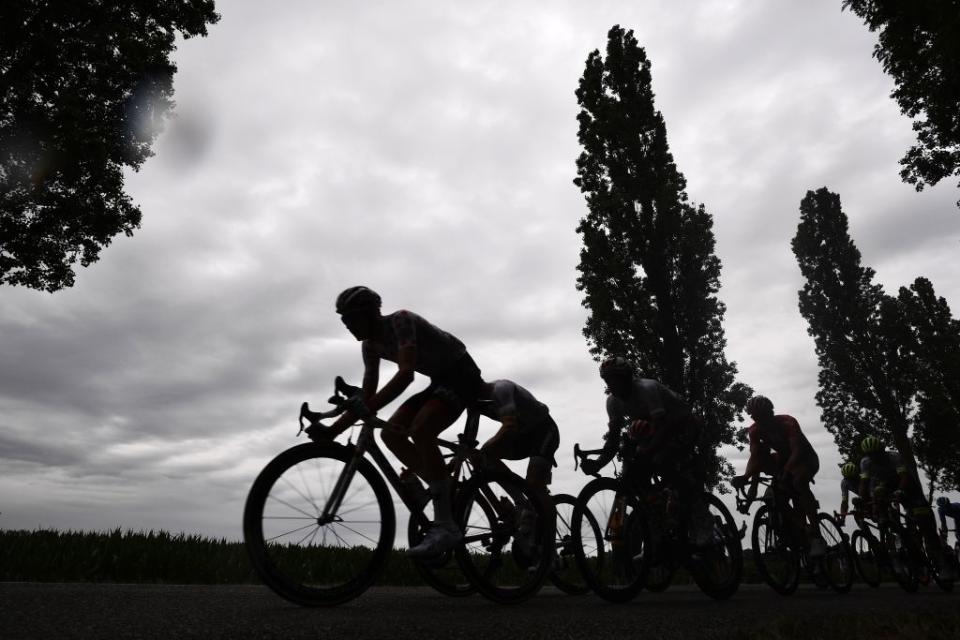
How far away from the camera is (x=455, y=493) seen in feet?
14.0

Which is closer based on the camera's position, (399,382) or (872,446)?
(399,382)

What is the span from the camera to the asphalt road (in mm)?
2643

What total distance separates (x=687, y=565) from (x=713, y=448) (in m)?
15.2

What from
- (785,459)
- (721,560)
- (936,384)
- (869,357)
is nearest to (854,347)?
(869,357)

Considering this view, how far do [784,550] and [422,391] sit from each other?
4722 mm

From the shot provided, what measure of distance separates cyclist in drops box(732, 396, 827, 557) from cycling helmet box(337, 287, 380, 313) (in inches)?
191

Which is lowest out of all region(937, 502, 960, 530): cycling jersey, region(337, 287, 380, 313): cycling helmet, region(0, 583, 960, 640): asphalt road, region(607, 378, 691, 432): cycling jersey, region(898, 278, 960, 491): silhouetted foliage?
region(0, 583, 960, 640): asphalt road

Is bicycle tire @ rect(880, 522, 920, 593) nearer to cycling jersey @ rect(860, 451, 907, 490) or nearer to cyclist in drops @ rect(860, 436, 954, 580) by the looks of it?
cyclist in drops @ rect(860, 436, 954, 580)

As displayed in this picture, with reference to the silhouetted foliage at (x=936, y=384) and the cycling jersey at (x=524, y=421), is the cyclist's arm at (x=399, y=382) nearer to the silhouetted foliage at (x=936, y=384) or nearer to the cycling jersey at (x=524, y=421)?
the cycling jersey at (x=524, y=421)

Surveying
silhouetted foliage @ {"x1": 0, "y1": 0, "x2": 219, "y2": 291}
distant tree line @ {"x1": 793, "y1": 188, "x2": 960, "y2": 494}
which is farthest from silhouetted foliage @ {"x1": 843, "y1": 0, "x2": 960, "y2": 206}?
distant tree line @ {"x1": 793, "y1": 188, "x2": 960, "y2": 494}

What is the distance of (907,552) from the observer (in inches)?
322

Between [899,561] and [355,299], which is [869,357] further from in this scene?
[355,299]

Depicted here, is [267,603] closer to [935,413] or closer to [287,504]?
[287,504]

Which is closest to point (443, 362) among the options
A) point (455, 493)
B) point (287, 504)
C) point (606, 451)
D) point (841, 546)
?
point (455, 493)
